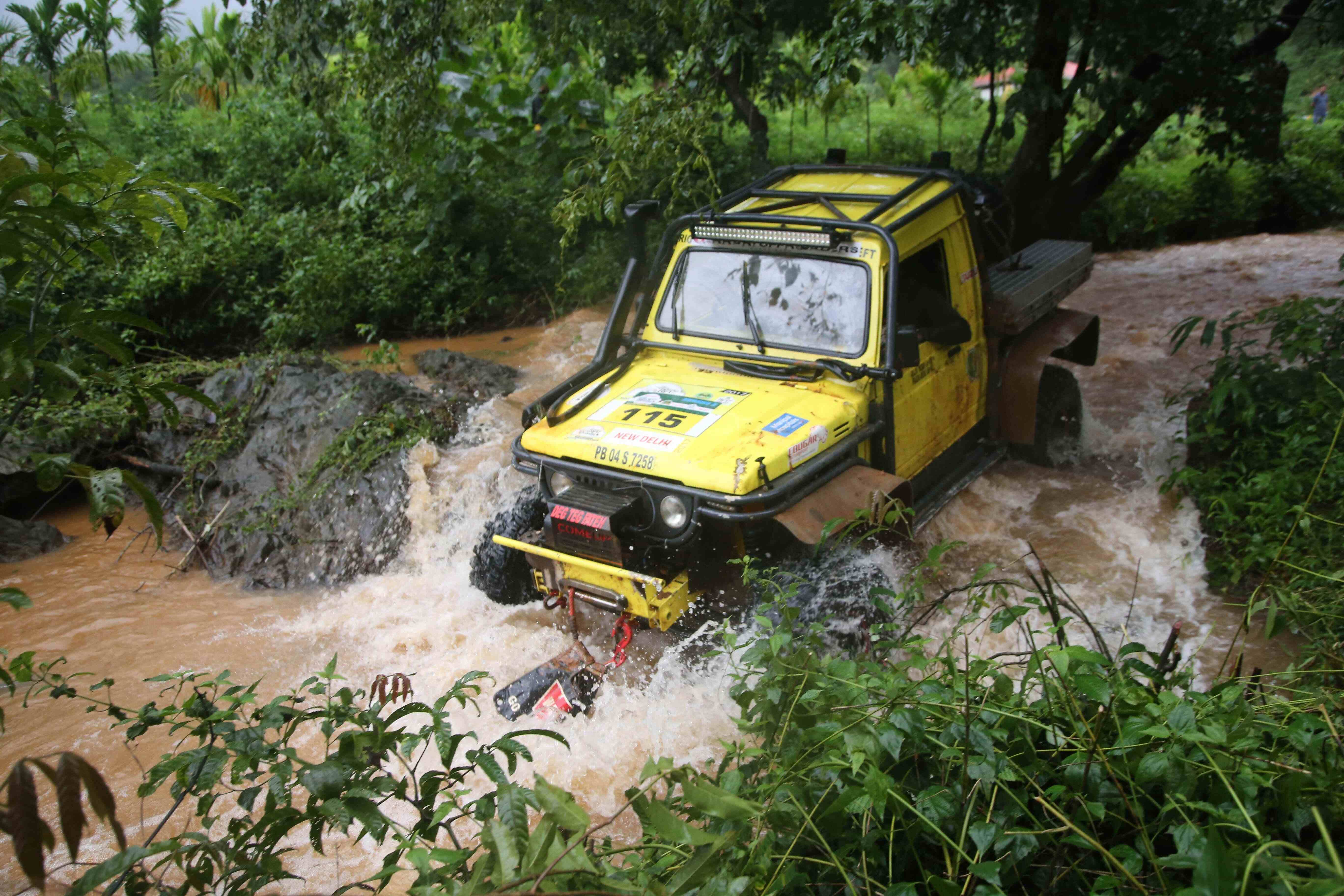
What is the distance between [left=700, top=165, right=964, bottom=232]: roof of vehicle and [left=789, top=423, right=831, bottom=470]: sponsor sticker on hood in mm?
1132

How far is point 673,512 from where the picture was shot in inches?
157

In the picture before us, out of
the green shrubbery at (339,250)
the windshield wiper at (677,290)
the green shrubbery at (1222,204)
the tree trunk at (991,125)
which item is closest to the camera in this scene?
the windshield wiper at (677,290)

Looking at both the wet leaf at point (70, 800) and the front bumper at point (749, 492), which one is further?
the front bumper at point (749, 492)

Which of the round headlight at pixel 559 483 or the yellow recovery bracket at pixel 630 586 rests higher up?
the round headlight at pixel 559 483

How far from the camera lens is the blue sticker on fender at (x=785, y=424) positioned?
4.12 metres

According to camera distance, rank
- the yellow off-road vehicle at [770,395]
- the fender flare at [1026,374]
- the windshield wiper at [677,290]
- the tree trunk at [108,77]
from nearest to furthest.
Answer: the yellow off-road vehicle at [770,395], the windshield wiper at [677,290], the fender flare at [1026,374], the tree trunk at [108,77]

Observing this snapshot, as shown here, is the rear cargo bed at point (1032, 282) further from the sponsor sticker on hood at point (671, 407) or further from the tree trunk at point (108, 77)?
the tree trunk at point (108, 77)

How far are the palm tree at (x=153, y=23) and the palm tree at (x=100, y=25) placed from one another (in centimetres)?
31

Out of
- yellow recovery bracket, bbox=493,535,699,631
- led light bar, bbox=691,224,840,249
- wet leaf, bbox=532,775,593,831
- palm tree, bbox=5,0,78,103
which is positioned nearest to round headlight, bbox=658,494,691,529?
yellow recovery bracket, bbox=493,535,699,631

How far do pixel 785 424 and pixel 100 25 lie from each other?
13.9 m

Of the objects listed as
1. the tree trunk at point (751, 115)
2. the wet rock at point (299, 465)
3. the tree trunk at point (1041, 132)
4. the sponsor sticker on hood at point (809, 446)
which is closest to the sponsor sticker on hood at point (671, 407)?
the sponsor sticker on hood at point (809, 446)

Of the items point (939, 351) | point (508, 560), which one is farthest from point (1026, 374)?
point (508, 560)

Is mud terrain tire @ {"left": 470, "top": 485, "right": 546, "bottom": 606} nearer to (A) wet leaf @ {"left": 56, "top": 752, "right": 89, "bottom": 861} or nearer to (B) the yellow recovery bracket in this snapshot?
(B) the yellow recovery bracket

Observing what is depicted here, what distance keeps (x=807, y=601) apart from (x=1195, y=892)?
2.39 metres
